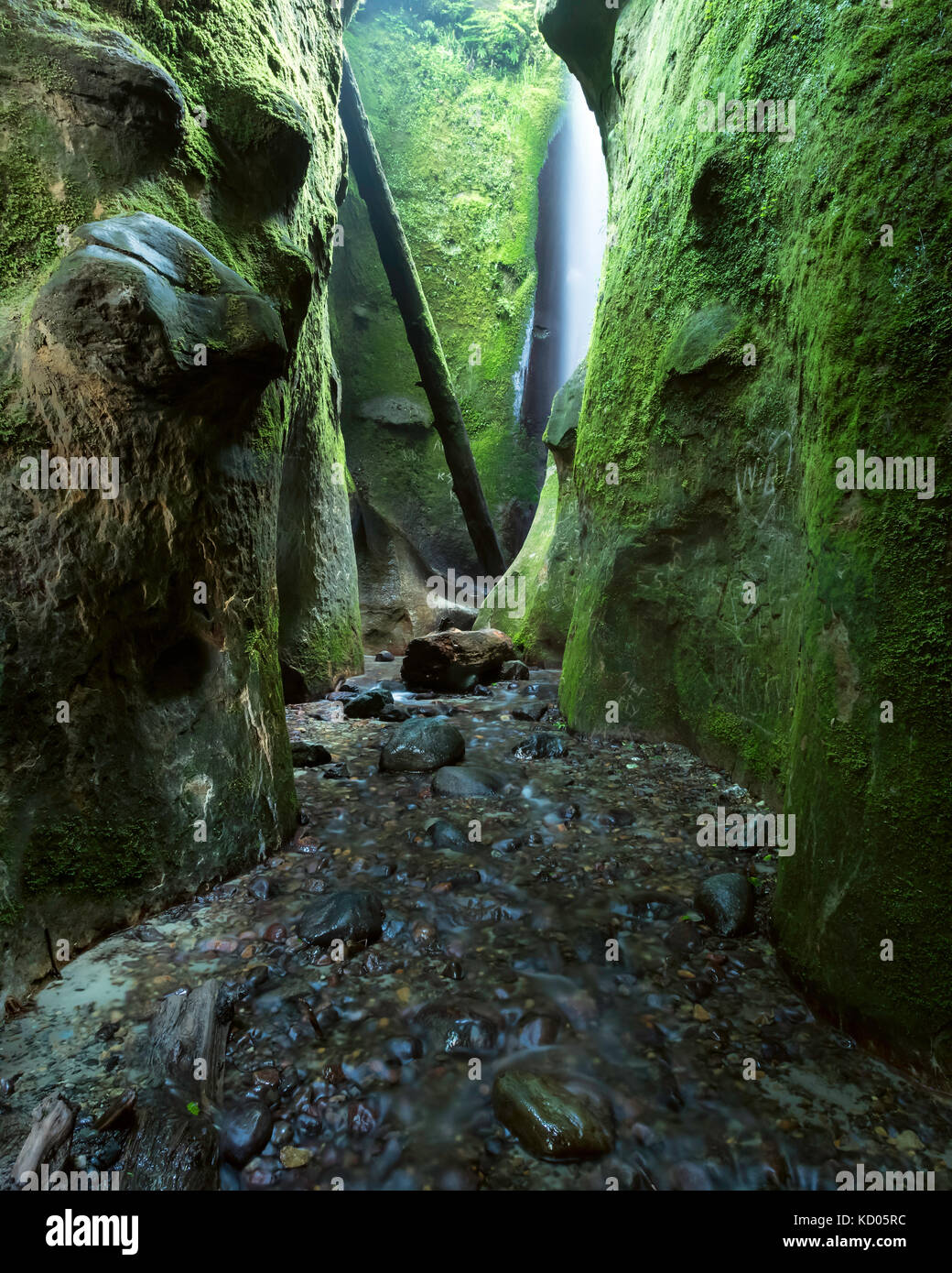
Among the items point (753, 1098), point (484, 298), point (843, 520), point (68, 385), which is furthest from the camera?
point (484, 298)

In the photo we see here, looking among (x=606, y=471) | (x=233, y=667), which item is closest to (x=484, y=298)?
(x=606, y=471)

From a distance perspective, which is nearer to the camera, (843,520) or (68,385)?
(843,520)

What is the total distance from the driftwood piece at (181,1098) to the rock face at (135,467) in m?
0.59

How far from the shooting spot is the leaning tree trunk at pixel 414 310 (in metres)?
10.0

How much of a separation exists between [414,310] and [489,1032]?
9.98m

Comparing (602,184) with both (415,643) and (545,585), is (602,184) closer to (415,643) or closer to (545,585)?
(545,585)

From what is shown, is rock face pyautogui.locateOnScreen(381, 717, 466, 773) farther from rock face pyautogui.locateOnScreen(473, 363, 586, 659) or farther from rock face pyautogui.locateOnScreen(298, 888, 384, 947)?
rock face pyautogui.locateOnScreen(473, 363, 586, 659)

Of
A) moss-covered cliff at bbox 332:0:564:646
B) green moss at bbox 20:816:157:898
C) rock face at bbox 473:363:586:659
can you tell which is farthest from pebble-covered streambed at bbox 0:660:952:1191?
moss-covered cliff at bbox 332:0:564:646

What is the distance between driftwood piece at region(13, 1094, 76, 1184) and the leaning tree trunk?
1005 centimetres

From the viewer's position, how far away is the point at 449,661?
297 inches

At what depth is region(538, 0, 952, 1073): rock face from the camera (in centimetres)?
208

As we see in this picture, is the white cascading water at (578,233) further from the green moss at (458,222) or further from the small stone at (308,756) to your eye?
the small stone at (308,756)

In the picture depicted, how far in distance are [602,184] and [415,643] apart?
12.8 metres

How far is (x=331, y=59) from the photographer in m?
5.54
